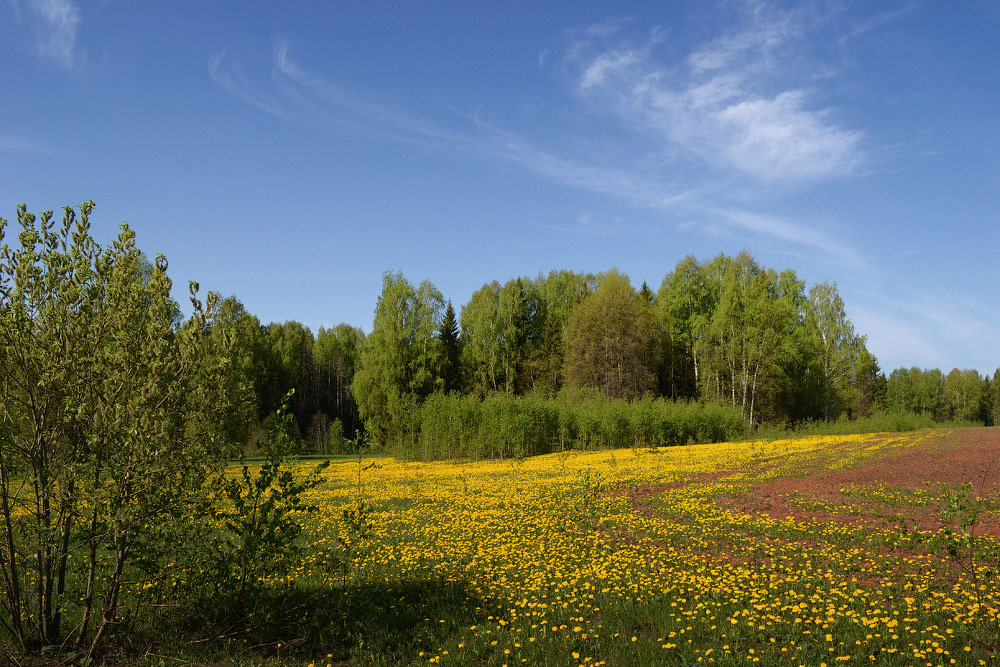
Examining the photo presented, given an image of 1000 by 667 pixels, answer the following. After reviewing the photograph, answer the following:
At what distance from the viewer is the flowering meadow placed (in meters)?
6.09

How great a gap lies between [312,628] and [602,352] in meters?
42.9

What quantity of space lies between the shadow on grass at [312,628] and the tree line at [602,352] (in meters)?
27.5

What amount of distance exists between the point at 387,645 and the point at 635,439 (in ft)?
105

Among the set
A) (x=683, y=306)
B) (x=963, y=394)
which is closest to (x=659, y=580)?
(x=683, y=306)

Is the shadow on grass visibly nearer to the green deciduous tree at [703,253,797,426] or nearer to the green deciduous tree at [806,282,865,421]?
the green deciduous tree at [703,253,797,426]

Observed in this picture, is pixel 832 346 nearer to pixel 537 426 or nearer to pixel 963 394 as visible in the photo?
pixel 537 426

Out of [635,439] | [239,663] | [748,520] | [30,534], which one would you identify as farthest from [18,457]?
[635,439]

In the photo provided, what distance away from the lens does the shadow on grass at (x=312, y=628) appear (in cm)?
603

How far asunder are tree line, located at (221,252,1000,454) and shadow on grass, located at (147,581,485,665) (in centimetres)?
2754

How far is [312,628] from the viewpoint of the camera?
21.7 ft

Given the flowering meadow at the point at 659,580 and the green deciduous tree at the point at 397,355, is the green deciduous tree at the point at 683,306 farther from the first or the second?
the flowering meadow at the point at 659,580

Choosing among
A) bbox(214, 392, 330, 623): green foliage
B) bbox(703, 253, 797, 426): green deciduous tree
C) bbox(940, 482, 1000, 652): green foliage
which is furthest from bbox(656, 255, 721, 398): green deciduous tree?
bbox(214, 392, 330, 623): green foliage

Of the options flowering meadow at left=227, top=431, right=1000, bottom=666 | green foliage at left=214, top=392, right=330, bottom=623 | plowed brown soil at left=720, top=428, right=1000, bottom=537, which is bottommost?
plowed brown soil at left=720, top=428, right=1000, bottom=537

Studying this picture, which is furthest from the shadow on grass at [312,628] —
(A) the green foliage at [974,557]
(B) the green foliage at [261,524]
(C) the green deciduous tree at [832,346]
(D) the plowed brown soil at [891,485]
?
(C) the green deciduous tree at [832,346]
